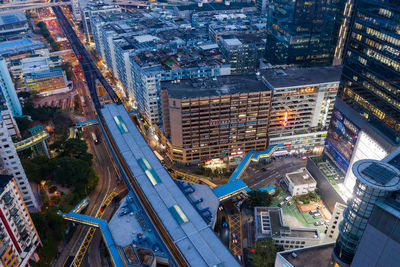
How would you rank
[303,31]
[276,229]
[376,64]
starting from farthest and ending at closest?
[303,31] → [376,64] → [276,229]

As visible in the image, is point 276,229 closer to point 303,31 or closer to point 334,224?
point 334,224

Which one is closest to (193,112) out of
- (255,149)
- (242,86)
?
(242,86)

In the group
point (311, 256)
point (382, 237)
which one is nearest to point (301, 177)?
point (311, 256)

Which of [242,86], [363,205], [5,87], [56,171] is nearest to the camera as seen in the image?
[363,205]

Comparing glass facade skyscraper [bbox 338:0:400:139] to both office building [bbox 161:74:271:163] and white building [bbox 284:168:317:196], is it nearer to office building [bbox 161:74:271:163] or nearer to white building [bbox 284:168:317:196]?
white building [bbox 284:168:317:196]

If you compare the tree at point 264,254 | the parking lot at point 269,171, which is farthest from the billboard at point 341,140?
the tree at point 264,254

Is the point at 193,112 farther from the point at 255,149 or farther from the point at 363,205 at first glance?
the point at 363,205

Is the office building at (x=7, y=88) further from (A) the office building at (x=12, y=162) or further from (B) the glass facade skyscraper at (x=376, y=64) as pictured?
(B) the glass facade skyscraper at (x=376, y=64)
